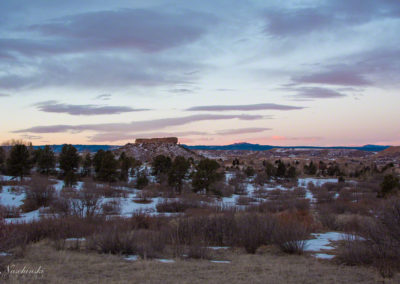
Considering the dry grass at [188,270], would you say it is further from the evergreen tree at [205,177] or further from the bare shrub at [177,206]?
the evergreen tree at [205,177]

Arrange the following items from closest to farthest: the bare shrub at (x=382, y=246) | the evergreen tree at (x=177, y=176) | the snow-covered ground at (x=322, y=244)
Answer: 1. the bare shrub at (x=382, y=246)
2. the snow-covered ground at (x=322, y=244)
3. the evergreen tree at (x=177, y=176)

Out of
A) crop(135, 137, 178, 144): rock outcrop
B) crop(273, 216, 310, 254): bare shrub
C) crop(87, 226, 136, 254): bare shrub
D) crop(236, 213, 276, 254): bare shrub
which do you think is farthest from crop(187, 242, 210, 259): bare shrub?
crop(135, 137, 178, 144): rock outcrop

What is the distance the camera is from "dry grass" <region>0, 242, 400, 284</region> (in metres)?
7.10

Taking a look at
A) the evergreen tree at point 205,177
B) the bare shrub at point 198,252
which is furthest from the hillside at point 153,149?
the bare shrub at point 198,252

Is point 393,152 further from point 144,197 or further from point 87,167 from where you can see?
point 144,197

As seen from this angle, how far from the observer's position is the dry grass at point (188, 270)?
7.10 meters

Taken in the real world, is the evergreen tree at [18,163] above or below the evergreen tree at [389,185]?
above

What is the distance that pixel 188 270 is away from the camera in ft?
25.9

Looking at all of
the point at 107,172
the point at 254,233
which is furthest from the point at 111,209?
the point at 107,172

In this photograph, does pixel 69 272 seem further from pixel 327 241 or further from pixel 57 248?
pixel 327 241

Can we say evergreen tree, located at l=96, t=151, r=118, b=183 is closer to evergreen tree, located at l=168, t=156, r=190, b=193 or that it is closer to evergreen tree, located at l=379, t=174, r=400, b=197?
evergreen tree, located at l=168, t=156, r=190, b=193

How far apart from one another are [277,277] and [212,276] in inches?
50.9

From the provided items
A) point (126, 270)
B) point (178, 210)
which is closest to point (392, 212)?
point (126, 270)

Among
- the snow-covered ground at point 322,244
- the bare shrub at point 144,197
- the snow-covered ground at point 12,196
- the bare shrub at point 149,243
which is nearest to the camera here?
the bare shrub at point 149,243
